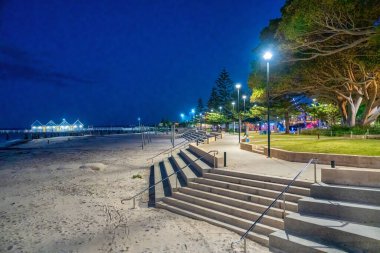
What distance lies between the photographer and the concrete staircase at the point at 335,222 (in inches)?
248

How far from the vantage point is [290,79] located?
1109 inches

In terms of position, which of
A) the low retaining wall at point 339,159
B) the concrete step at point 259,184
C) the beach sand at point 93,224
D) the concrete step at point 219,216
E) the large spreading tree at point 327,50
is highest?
the large spreading tree at point 327,50

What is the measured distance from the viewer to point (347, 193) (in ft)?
25.3

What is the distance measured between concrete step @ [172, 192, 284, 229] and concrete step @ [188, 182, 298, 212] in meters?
0.51

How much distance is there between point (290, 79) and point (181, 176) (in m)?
18.7

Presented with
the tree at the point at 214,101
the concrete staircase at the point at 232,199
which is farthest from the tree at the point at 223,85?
the concrete staircase at the point at 232,199

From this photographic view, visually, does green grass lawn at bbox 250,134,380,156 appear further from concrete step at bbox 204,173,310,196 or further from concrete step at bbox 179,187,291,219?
concrete step at bbox 179,187,291,219

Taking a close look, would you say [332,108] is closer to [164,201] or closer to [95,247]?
[164,201]

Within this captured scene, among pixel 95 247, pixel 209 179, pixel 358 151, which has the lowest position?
pixel 95 247

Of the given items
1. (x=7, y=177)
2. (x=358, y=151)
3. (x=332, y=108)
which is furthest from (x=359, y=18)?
(x=332, y=108)

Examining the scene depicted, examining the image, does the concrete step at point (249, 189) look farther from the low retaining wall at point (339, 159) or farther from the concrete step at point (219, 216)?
the low retaining wall at point (339, 159)

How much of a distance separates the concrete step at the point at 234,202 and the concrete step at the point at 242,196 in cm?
16

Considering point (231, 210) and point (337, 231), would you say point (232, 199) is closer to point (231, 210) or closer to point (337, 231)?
point (231, 210)

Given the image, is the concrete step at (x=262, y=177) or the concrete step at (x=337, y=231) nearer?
the concrete step at (x=337, y=231)
